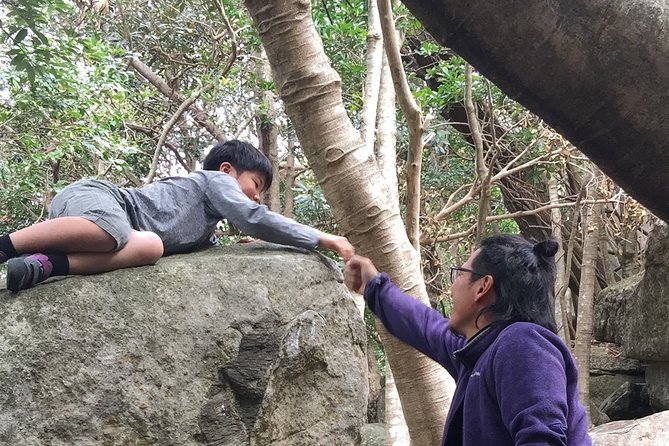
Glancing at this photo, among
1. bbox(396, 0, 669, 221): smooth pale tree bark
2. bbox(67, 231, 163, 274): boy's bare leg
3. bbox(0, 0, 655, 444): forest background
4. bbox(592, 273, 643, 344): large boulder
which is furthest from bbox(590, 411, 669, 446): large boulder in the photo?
bbox(396, 0, 669, 221): smooth pale tree bark

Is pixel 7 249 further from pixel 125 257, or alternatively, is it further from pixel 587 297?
pixel 587 297

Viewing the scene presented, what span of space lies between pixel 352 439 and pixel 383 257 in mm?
812

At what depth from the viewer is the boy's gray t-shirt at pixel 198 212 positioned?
278 centimetres

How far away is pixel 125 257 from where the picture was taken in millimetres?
2541

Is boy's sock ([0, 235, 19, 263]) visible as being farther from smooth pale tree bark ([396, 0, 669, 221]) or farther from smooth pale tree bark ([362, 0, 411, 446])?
smooth pale tree bark ([362, 0, 411, 446])

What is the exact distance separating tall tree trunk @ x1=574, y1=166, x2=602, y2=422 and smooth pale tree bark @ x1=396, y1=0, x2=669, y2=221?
20.2 ft

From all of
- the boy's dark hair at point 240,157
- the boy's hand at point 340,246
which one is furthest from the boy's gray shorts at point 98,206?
the boy's hand at point 340,246

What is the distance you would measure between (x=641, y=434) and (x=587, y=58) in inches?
174

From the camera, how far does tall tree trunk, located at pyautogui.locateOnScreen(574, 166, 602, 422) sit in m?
6.88

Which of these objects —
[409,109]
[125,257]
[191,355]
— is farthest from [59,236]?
[409,109]

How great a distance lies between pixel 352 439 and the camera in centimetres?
278

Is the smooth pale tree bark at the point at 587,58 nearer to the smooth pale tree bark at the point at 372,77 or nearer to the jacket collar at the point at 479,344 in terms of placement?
the jacket collar at the point at 479,344

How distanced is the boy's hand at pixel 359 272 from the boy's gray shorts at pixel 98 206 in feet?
2.79

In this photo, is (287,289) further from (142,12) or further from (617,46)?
(142,12)
